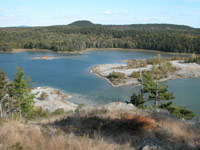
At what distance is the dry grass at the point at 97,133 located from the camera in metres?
4.82

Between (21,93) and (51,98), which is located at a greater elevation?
(21,93)

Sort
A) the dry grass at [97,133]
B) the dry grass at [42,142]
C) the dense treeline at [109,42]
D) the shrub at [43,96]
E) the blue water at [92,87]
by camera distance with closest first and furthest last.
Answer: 1. the dry grass at [42,142]
2. the dry grass at [97,133]
3. the blue water at [92,87]
4. the shrub at [43,96]
5. the dense treeline at [109,42]

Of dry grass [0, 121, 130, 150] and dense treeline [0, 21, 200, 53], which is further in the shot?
dense treeline [0, 21, 200, 53]

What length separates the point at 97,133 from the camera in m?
6.27

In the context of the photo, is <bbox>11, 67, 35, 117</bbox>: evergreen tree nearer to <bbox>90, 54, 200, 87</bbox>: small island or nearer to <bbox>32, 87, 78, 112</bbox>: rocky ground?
<bbox>32, 87, 78, 112</bbox>: rocky ground

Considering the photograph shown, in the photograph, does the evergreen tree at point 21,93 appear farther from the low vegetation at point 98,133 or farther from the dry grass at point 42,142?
the dry grass at point 42,142

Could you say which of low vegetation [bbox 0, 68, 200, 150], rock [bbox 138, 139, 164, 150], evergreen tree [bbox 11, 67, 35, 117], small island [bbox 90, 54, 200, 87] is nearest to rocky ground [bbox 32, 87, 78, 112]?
evergreen tree [bbox 11, 67, 35, 117]

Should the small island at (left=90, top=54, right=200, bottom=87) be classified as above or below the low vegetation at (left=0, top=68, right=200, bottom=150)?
below

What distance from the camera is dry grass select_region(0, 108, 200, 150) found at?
4.82 metres

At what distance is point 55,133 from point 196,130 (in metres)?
4.92

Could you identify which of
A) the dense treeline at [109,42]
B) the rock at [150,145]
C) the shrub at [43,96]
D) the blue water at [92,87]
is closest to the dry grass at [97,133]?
the rock at [150,145]

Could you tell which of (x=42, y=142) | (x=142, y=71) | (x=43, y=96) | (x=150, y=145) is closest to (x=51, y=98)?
(x=43, y=96)

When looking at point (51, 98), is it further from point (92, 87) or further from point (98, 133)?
point (98, 133)

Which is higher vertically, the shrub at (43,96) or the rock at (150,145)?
the rock at (150,145)
